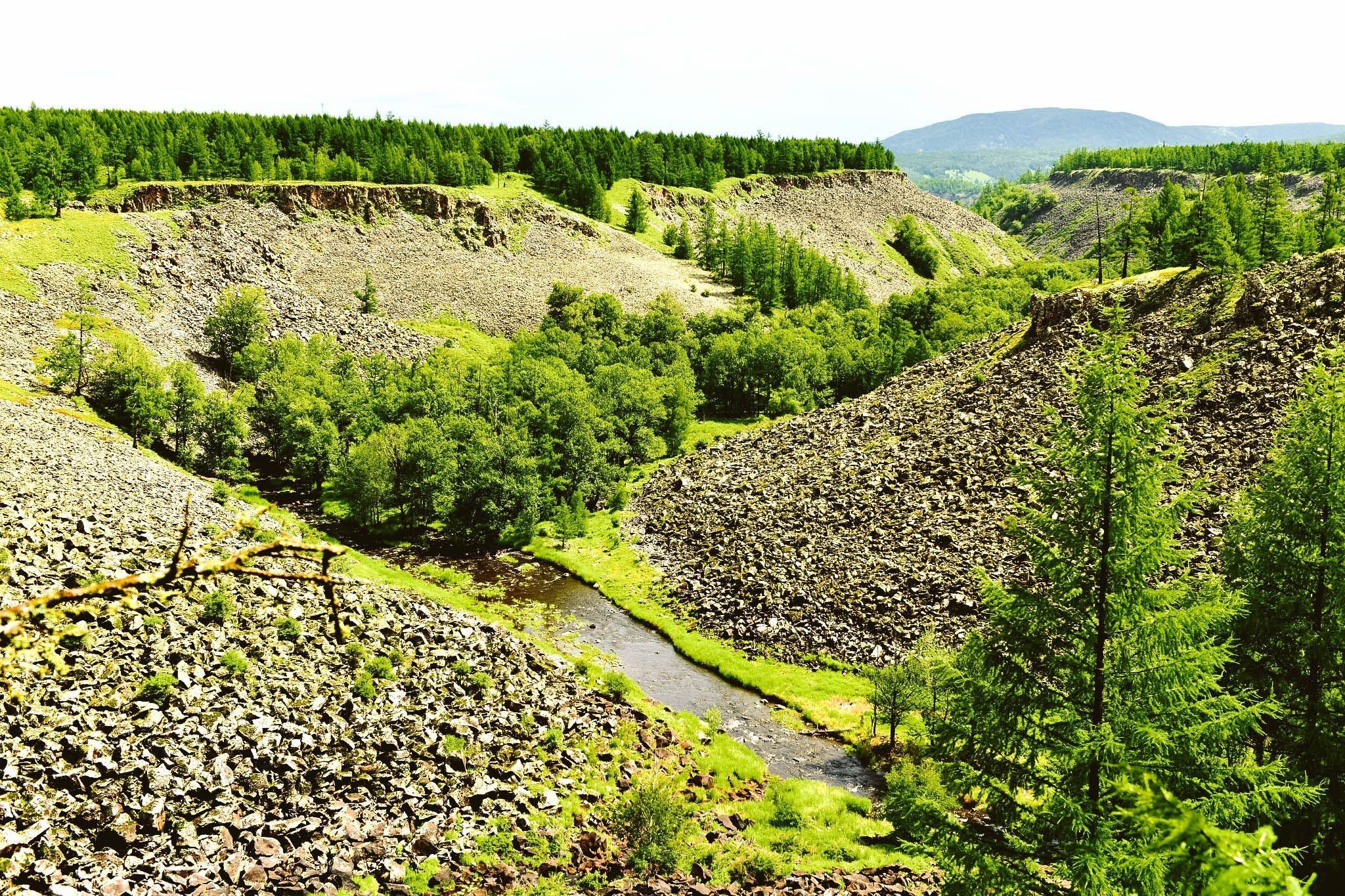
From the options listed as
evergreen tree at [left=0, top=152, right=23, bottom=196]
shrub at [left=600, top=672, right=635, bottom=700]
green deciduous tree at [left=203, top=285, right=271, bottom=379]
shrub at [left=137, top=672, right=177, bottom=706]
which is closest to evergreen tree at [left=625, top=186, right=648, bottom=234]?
green deciduous tree at [left=203, top=285, right=271, bottom=379]

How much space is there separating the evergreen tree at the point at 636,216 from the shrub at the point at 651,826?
150200 millimetres

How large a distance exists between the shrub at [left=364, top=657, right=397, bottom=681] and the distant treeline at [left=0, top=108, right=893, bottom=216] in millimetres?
105855

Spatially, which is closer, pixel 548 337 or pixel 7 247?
pixel 7 247

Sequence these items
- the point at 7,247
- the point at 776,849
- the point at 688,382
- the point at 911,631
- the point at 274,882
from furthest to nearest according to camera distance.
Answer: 1. the point at 688,382
2. the point at 7,247
3. the point at 911,631
4. the point at 776,849
5. the point at 274,882

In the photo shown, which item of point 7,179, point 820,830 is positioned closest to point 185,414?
point 7,179

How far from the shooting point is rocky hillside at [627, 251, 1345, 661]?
53781mm

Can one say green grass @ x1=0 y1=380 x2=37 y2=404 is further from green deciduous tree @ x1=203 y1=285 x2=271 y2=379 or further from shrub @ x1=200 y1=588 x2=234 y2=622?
shrub @ x1=200 y1=588 x2=234 y2=622

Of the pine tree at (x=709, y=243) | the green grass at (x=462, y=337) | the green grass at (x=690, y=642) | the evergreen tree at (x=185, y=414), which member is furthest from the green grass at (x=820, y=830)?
the pine tree at (x=709, y=243)

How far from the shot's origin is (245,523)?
469 centimetres

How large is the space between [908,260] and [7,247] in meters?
169

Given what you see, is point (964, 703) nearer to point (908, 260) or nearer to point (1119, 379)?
point (1119, 379)

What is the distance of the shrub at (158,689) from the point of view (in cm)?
2991

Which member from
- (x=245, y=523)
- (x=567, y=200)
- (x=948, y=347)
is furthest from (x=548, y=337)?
(x=245, y=523)

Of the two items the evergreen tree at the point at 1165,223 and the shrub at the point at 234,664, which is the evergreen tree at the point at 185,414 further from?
the evergreen tree at the point at 1165,223
